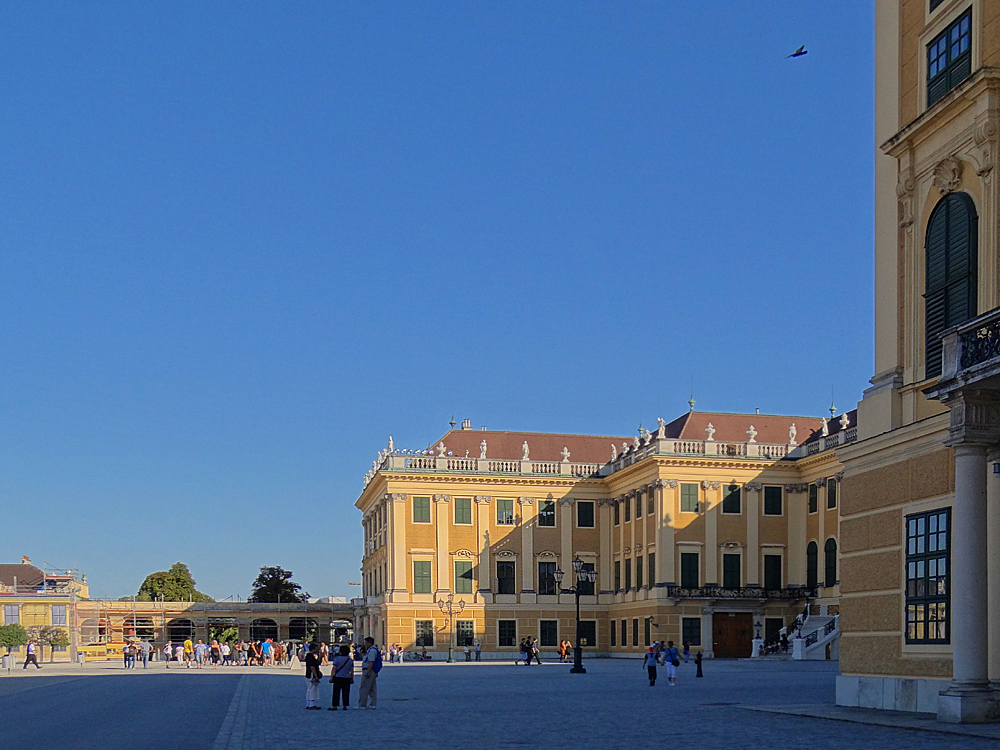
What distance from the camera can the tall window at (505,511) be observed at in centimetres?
8188

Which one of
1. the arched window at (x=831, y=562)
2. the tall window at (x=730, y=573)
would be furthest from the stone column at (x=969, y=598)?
the tall window at (x=730, y=573)

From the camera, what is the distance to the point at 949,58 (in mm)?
22406

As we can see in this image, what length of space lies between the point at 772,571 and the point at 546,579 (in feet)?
49.0

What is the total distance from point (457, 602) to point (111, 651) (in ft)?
144

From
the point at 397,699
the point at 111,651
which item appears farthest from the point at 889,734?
the point at 111,651

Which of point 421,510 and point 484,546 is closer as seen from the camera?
point 421,510

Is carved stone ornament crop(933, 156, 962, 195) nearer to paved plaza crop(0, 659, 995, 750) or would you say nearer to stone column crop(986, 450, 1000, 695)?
stone column crop(986, 450, 1000, 695)

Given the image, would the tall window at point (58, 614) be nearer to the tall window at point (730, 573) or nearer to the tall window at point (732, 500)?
the tall window at point (730, 573)

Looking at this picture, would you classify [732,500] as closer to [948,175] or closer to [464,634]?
[464,634]

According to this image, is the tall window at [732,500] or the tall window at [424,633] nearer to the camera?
the tall window at [732,500]

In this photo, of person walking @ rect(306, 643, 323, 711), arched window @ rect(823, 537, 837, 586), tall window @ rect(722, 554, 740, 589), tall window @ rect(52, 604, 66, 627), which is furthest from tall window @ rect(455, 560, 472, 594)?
tall window @ rect(52, 604, 66, 627)

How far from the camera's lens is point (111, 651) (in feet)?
363

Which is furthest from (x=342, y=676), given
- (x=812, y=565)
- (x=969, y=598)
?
(x=812, y=565)

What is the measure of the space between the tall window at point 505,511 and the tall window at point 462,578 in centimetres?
350
